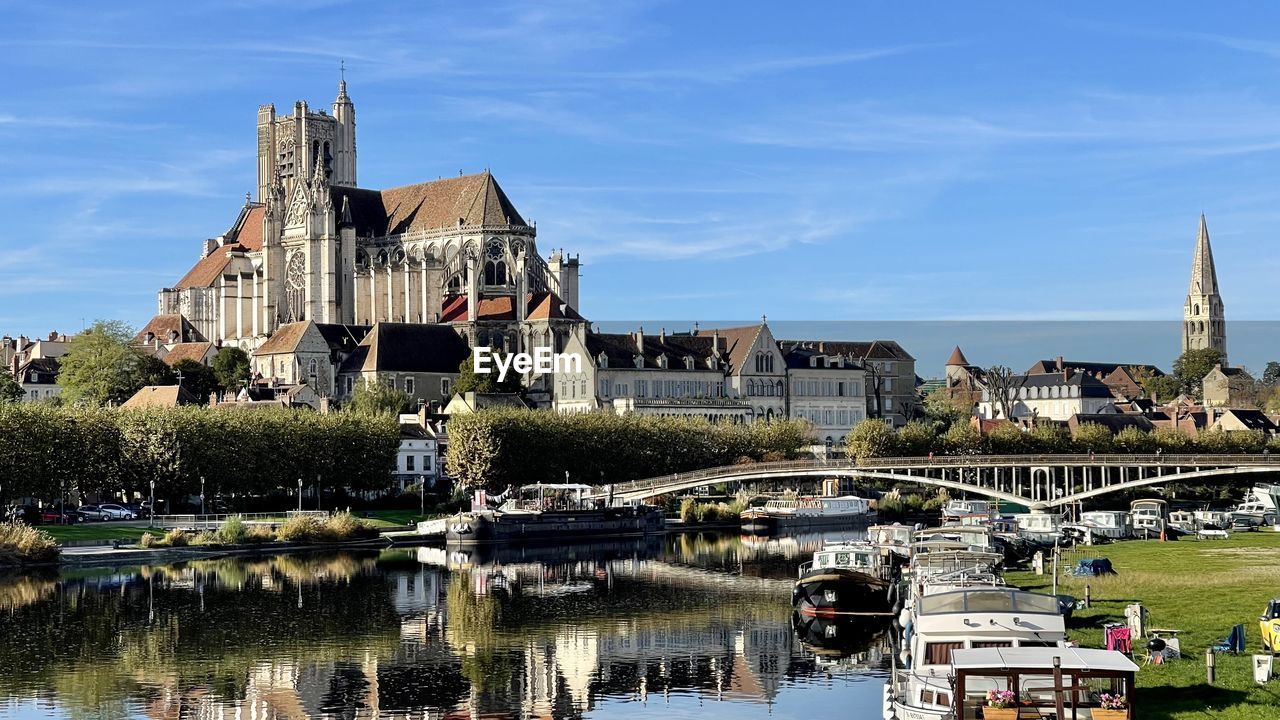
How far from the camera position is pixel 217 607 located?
61.3m

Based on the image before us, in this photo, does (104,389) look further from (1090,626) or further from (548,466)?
(1090,626)

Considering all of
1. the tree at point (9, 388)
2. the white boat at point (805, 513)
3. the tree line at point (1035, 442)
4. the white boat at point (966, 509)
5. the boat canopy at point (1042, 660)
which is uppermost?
the tree at point (9, 388)

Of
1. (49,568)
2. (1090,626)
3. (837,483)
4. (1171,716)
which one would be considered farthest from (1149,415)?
(1171,716)

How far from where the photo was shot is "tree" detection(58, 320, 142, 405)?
15162cm

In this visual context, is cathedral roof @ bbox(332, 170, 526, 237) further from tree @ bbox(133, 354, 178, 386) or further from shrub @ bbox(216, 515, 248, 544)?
shrub @ bbox(216, 515, 248, 544)

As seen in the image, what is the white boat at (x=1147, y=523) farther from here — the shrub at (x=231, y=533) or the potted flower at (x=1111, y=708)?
the potted flower at (x=1111, y=708)

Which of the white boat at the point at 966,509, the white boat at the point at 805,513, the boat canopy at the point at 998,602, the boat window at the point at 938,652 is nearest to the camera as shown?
the boat window at the point at 938,652

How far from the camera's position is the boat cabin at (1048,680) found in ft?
91.7

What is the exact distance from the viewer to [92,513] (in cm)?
9769

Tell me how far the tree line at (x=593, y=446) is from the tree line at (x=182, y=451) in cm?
605

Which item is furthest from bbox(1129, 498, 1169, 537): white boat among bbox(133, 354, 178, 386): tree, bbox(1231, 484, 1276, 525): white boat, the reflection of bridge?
bbox(133, 354, 178, 386): tree

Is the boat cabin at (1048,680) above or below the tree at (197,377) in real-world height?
below

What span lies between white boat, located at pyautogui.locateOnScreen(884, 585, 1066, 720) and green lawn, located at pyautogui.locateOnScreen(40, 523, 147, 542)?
5802 cm

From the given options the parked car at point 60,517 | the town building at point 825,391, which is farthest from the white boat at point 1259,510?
the parked car at point 60,517
